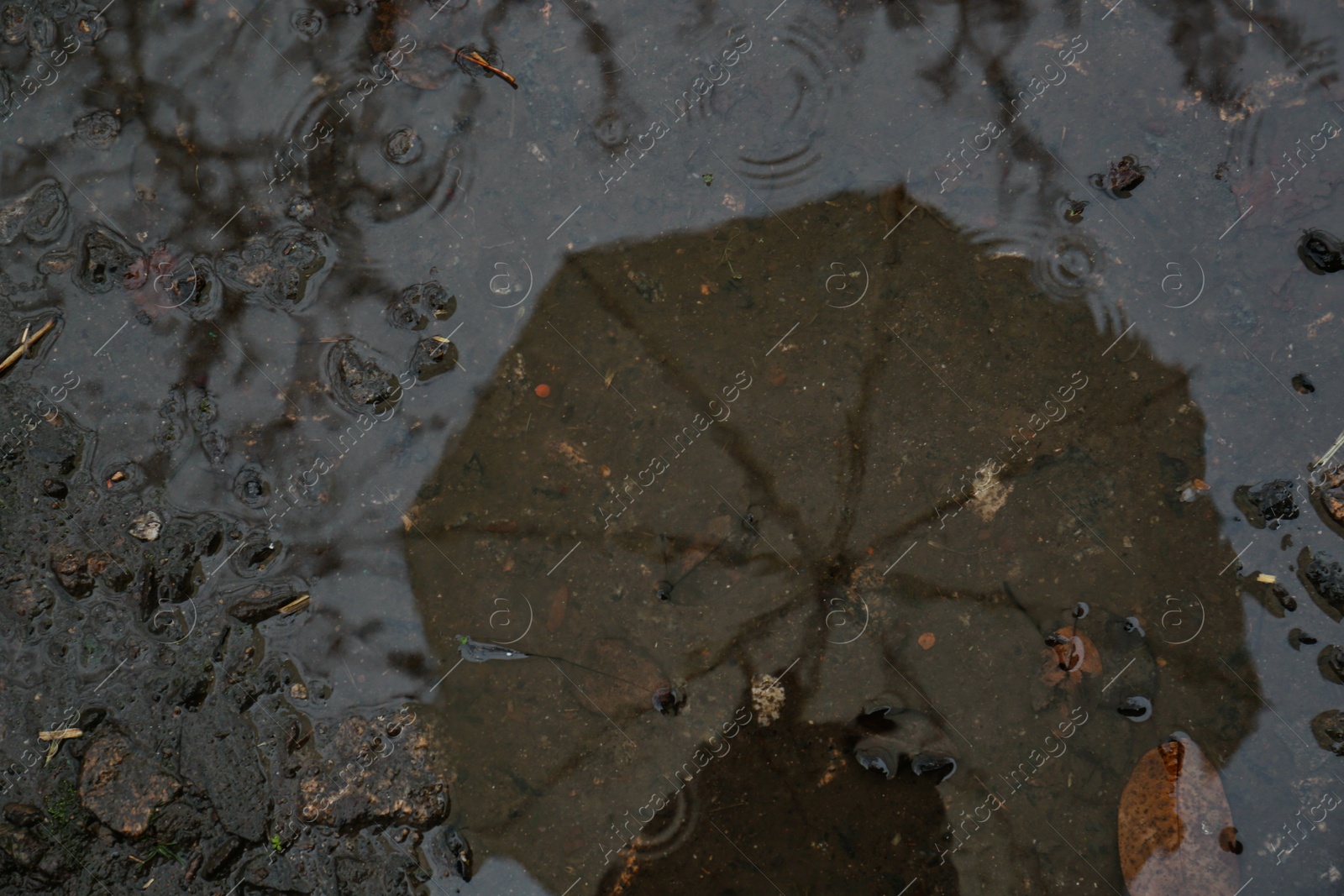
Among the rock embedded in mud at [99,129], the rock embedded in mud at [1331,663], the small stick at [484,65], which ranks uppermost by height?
the small stick at [484,65]

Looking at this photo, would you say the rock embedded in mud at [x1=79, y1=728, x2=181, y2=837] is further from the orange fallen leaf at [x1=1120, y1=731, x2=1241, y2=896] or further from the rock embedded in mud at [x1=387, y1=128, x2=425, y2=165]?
the orange fallen leaf at [x1=1120, y1=731, x2=1241, y2=896]

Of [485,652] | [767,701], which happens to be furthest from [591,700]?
[767,701]

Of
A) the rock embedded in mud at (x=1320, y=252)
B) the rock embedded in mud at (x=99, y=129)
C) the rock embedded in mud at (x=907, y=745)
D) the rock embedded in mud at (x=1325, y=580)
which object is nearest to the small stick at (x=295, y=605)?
the rock embedded in mud at (x=99, y=129)

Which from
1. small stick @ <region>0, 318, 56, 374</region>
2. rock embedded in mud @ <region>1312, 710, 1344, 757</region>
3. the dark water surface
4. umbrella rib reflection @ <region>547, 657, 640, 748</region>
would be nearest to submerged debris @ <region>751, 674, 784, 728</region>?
the dark water surface

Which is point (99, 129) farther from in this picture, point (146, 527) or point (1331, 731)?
point (1331, 731)

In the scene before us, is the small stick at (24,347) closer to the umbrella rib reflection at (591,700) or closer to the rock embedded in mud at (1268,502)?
the umbrella rib reflection at (591,700)

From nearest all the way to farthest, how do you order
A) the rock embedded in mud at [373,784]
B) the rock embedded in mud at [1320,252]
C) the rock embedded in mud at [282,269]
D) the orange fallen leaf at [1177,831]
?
the orange fallen leaf at [1177,831], the rock embedded in mud at [373,784], the rock embedded in mud at [1320,252], the rock embedded in mud at [282,269]
